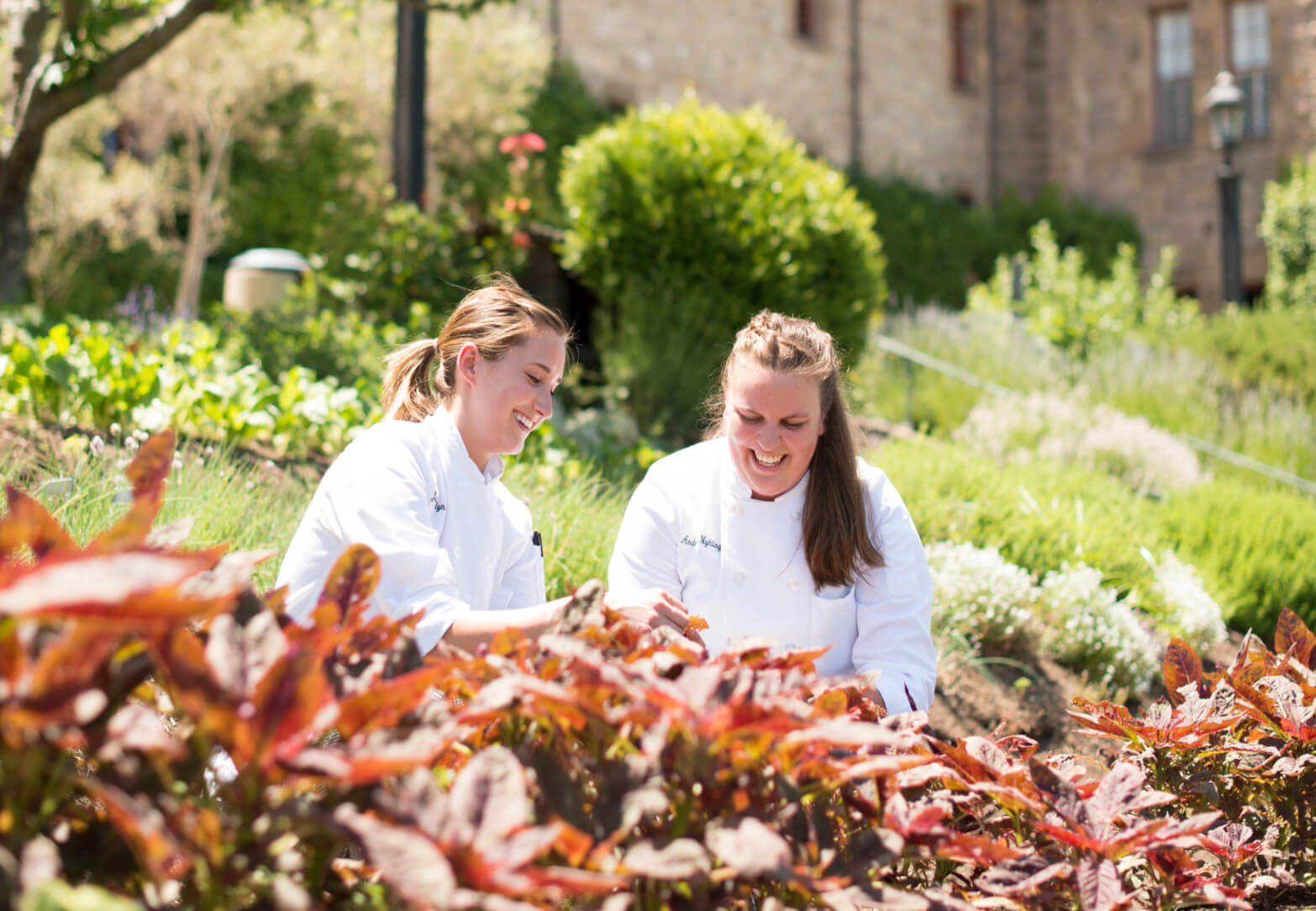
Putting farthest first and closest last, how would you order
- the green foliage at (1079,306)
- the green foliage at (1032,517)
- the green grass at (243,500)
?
the green foliage at (1079,306) < the green foliage at (1032,517) < the green grass at (243,500)

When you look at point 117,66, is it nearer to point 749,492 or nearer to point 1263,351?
point 749,492

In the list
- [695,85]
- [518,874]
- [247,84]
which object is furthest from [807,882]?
[695,85]

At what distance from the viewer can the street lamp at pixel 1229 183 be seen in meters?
10.8

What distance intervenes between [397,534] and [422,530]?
0.06 meters

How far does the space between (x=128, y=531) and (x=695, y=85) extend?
15505mm

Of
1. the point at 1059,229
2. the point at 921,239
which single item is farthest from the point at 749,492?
the point at 1059,229

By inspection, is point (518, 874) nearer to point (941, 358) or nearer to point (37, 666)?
point (37, 666)

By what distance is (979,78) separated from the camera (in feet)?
64.8

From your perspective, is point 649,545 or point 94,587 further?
point 649,545

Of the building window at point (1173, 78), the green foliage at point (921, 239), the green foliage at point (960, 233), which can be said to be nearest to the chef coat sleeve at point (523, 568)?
the green foliage at point (960, 233)

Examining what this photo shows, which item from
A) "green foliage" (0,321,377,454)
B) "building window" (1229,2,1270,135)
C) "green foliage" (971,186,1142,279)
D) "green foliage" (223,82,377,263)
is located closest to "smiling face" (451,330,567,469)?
"green foliage" (0,321,377,454)

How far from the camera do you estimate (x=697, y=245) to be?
6973mm

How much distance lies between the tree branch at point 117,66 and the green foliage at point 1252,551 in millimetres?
5866

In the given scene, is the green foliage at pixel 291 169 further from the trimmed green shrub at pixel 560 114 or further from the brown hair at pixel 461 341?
the brown hair at pixel 461 341
